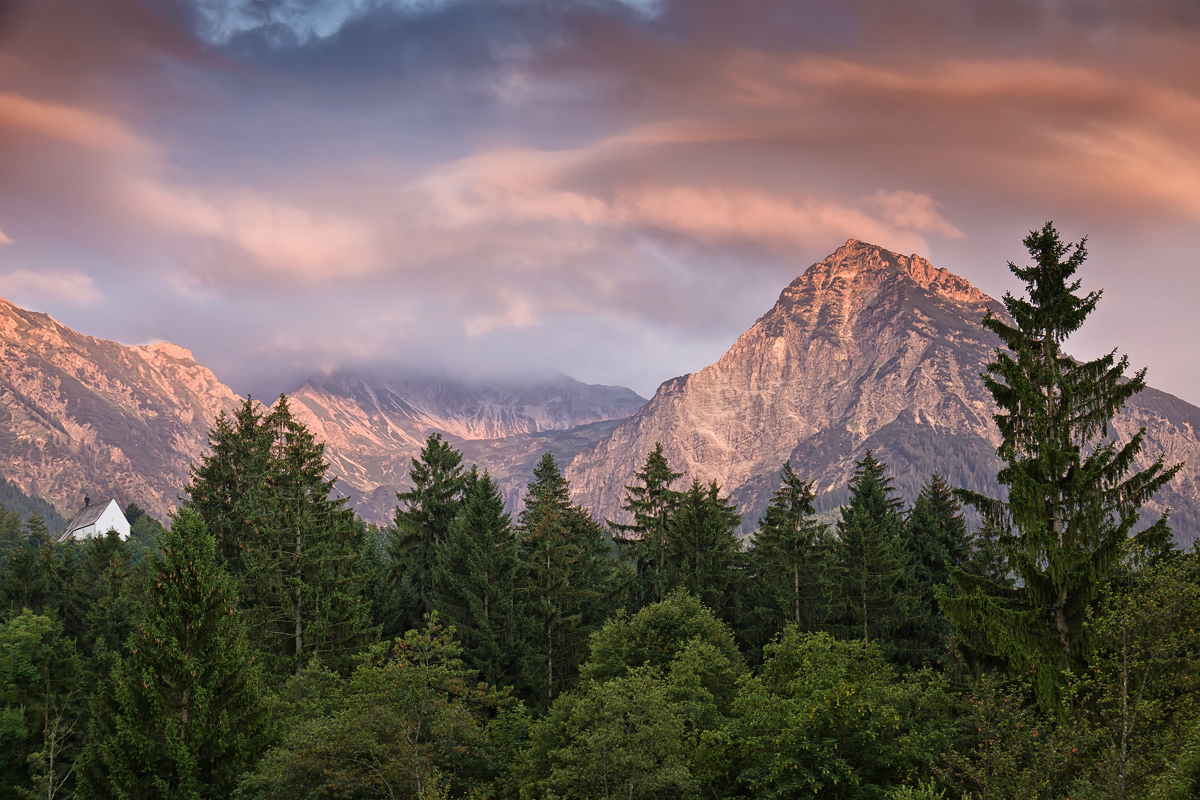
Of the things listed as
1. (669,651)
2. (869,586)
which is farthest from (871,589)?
(669,651)

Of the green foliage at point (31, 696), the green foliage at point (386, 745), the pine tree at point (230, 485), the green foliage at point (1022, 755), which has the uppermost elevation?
the pine tree at point (230, 485)

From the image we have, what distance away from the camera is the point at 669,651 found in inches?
1431

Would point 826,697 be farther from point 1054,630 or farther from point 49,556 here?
point 49,556

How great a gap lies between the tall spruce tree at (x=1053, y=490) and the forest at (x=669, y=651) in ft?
0.29

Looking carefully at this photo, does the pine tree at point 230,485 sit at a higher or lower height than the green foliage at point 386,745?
Result: higher

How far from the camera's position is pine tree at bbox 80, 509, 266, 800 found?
29172mm

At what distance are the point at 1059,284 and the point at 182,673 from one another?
120 ft

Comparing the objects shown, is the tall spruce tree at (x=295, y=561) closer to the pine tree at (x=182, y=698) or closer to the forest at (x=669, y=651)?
the forest at (x=669, y=651)

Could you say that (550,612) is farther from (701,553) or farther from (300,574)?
(300,574)

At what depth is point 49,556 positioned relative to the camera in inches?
2655

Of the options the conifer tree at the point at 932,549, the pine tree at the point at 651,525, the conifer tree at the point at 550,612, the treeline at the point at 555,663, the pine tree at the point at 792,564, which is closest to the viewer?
the treeline at the point at 555,663

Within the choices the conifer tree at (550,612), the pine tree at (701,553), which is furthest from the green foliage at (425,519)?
the pine tree at (701,553)

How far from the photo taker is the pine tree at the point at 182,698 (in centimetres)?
2917

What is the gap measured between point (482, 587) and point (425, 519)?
11.6m
